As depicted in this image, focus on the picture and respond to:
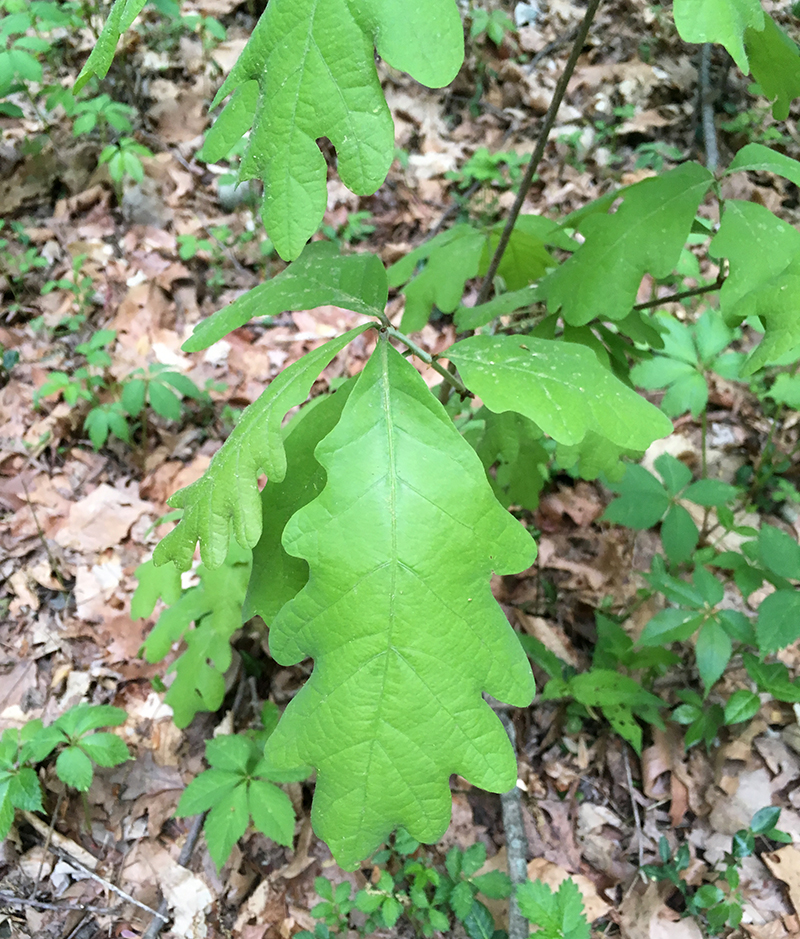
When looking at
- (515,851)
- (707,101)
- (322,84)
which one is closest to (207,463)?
(515,851)

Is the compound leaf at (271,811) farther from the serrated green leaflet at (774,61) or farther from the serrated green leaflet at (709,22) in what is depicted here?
the serrated green leaflet at (774,61)

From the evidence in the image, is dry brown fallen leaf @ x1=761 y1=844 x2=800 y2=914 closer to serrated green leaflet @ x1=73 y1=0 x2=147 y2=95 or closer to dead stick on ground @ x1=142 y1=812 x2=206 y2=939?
dead stick on ground @ x1=142 y1=812 x2=206 y2=939

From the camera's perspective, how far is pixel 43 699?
98.3 inches

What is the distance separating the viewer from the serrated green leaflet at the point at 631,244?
1430 mm

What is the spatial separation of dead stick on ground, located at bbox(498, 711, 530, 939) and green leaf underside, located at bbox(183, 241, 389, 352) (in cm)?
124

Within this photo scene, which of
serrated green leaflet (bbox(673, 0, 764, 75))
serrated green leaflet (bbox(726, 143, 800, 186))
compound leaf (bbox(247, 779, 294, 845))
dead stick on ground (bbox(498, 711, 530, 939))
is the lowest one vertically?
dead stick on ground (bbox(498, 711, 530, 939))

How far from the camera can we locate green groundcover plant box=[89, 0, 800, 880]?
0.87 meters

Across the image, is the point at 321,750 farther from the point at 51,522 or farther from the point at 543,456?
the point at 51,522

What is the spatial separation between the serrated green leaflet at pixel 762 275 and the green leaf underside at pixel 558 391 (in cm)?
21

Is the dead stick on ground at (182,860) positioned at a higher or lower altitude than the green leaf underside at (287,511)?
lower

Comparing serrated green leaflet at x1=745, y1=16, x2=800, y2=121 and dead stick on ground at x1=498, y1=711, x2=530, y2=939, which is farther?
dead stick on ground at x1=498, y1=711, x2=530, y2=939

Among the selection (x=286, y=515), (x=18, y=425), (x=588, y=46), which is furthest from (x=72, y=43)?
Result: (x=286, y=515)

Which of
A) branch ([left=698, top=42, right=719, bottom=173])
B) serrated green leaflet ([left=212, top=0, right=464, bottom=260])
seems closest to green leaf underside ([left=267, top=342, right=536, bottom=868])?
serrated green leaflet ([left=212, top=0, right=464, bottom=260])

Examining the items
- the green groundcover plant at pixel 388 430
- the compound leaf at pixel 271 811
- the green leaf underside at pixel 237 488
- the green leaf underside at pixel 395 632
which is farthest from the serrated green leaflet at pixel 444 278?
the compound leaf at pixel 271 811
